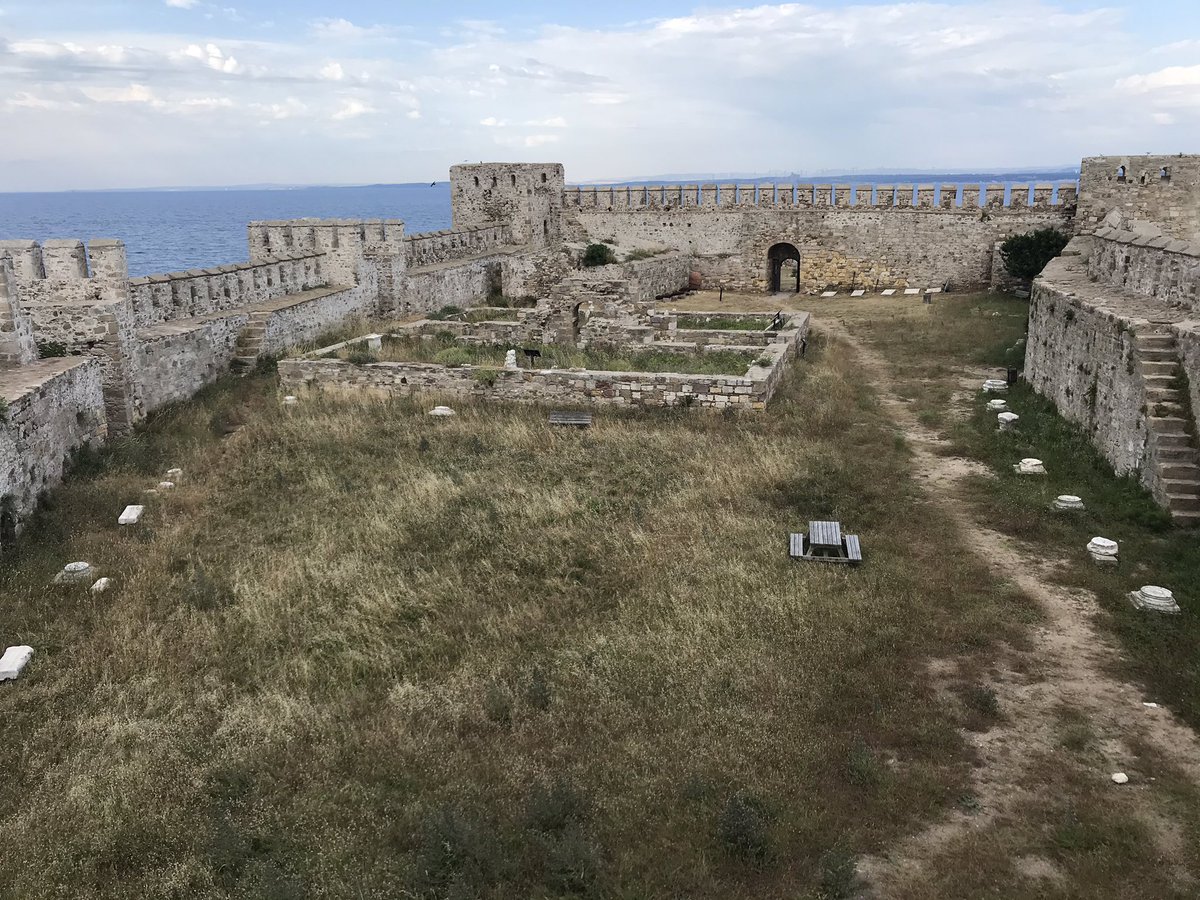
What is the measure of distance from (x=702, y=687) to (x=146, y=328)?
43.5ft

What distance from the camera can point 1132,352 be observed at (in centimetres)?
1008

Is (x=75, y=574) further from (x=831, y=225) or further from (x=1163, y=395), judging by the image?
(x=831, y=225)

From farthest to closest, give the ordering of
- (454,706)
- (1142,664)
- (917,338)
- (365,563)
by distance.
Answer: (917,338) → (365,563) → (1142,664) → (454,706)

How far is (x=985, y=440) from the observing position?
11852 mm

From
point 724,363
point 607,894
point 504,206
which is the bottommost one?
point 607,894

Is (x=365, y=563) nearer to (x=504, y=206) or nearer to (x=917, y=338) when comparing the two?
(x=917, y=338)

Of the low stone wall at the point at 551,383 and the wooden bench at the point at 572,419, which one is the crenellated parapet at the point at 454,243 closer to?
the low stone wall at the point at 551,383

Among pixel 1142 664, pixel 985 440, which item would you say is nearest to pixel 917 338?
pixel 985 440

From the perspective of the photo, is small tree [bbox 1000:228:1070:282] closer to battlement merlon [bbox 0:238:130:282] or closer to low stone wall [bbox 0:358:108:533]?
battlement merlon [bbox 0:238:130:282]

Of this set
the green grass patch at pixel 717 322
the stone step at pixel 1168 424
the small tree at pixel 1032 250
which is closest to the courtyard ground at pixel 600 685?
the stone step at pixel 1168 424

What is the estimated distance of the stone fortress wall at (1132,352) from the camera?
908cm

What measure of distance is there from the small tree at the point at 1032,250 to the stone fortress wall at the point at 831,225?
1.43 m

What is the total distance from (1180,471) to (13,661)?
36.2 feet

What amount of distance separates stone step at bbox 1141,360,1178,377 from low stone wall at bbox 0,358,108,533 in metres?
12.8
